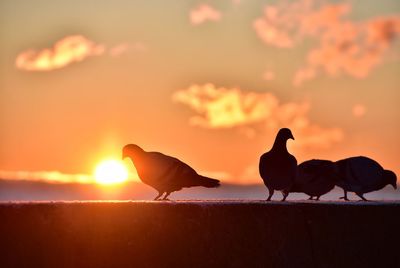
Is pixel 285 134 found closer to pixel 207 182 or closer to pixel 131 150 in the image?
pixel 207 182

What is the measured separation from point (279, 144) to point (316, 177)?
169 cm

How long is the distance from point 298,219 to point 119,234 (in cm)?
302

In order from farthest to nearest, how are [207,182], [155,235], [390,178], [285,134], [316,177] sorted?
[390,178], [316,177], [207,182], [285,134], [155,235]

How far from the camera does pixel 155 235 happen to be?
14250mm

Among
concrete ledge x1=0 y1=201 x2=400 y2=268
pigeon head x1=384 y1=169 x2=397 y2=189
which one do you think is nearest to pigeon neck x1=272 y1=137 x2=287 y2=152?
concrete ledge x1=0 y1=201 x2=400 y2=268


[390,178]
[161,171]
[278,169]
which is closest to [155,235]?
[161,171]

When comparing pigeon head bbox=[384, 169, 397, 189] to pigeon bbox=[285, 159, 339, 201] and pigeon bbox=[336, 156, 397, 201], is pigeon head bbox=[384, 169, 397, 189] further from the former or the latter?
pigeon bbox=[285, 159, 339, 201]

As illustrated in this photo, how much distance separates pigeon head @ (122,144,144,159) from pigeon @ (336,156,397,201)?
13.9ft

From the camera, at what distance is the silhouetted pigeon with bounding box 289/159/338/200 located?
18.5 meters

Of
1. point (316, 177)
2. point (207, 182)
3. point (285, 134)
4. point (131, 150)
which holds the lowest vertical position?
point (207, 182)

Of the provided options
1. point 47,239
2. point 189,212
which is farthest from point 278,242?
point 47,239

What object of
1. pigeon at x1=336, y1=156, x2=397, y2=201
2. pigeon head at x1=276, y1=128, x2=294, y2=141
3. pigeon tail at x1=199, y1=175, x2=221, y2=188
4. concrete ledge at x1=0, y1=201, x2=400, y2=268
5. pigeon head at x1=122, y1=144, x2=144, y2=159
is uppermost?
pigeon head at x1=276, y1=128, x2=294, y2=141

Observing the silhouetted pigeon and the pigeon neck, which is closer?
the pigeon neck

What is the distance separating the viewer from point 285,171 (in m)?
17.0
